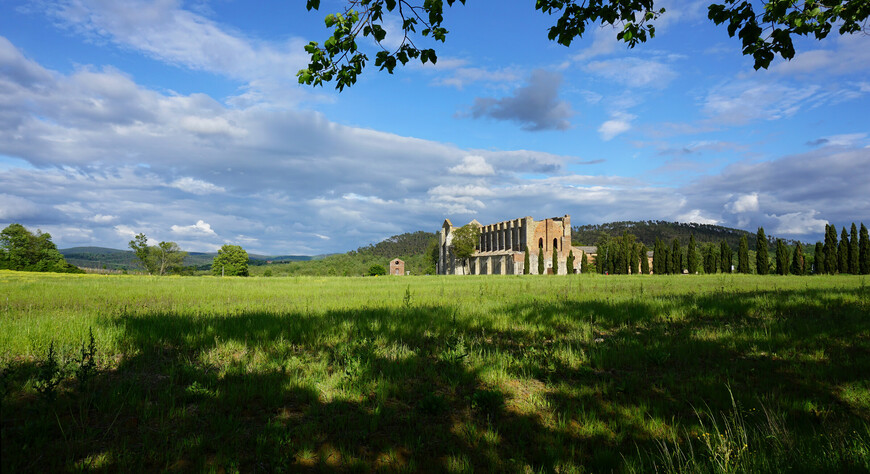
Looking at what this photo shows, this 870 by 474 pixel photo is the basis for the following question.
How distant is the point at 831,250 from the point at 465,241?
54650 millimetres

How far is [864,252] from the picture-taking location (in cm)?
5212

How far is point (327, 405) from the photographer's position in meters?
4.08

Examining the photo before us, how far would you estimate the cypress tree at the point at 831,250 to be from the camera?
53.4 m

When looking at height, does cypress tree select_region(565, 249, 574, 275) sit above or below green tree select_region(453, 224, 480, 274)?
below

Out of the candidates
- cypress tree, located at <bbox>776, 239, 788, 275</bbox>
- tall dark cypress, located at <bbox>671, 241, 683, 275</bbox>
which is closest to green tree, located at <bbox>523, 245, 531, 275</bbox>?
tall dark cypress, located at <bbox>671, 241, 683, 275</bbox>

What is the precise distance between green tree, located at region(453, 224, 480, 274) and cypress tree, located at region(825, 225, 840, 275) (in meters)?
53.2

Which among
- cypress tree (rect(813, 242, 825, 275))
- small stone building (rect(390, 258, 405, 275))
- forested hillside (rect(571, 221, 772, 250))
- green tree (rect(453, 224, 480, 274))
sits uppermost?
forested hillside (rect(571, 221, 772, 250))

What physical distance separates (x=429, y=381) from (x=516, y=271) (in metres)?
66.1

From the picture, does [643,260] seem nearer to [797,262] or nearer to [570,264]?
[570,264]

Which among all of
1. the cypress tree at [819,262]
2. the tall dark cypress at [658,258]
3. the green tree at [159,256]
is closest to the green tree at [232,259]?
the green tree at [159,256]

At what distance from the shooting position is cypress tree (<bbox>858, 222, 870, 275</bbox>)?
5159 cm

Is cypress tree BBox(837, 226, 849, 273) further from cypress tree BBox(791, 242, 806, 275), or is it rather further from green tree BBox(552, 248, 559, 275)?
green tree BBox(552, 248, 559, 275)

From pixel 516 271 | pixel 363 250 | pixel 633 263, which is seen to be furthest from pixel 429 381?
pixel 363 250

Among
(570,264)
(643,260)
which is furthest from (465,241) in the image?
(643,260)
